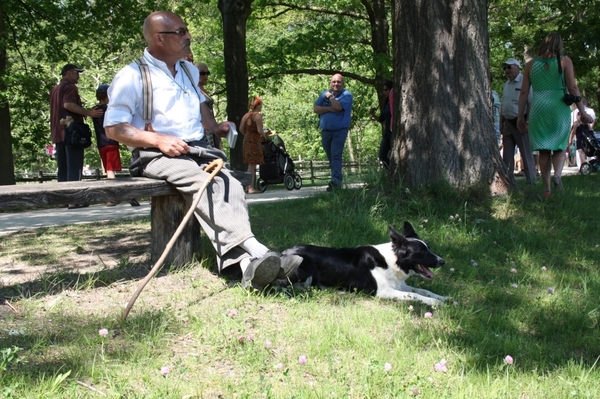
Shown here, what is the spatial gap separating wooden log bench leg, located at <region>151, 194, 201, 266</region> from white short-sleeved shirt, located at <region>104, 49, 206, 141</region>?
1.69 ft

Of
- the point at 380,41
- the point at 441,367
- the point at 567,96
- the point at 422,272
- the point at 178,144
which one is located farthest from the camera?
the point at 380,41

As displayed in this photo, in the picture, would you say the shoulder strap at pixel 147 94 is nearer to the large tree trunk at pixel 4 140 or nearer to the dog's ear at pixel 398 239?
the dog's ear at pixel 398 239

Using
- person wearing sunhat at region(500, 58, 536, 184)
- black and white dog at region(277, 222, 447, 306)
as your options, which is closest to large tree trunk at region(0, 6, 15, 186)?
person wearing sunhat at region(500, 58, 536, 184)

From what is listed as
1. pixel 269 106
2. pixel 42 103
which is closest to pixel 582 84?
pixel 269 106

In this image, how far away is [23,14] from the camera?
55.4ft

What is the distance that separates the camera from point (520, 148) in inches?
381

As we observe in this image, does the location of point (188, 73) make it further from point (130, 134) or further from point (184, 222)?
point (184, 222)

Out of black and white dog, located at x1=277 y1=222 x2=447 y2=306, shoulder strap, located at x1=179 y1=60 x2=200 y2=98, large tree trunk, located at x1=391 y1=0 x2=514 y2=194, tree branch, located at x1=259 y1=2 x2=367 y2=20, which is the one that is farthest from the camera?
tree branch, located at x1=259 y1=2 x2=367 y2=20

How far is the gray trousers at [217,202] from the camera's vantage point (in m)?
4.47

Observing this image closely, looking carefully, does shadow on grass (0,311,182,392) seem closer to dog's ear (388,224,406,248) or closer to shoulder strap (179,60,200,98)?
dog's ear (388,224,406,248)

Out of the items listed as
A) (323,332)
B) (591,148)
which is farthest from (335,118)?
(591,148)

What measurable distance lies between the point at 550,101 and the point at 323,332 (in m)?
5.50

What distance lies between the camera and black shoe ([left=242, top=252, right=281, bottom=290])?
4.18m

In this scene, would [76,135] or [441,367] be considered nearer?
[441,367]
